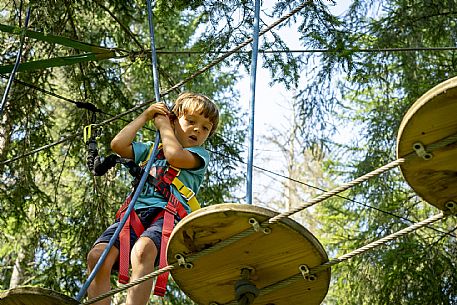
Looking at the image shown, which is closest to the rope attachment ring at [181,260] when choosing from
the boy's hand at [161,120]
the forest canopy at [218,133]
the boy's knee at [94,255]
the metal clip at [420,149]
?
the boy's knee at [94,255]

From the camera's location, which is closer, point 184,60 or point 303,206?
point 303,206

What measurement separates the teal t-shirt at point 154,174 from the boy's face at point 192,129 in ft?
0.18

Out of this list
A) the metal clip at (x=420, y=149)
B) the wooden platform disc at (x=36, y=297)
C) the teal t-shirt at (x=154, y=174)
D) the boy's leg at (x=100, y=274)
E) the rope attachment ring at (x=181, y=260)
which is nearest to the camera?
the metal clip at (x=420, y=149)

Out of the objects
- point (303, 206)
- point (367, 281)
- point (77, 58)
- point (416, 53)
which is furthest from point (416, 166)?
point (416, 53)

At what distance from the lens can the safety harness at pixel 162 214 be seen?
3004mm

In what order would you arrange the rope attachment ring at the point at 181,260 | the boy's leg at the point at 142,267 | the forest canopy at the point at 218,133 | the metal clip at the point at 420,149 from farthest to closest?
the forest canopy at the point at 218,133
the boy's leg at the point at 142,267
the rope attachment ring at the point at 181,260
the metal clip at the point at 420,149

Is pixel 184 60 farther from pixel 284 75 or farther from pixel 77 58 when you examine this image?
pixel 77 58

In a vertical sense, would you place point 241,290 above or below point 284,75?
below

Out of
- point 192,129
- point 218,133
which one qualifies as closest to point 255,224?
point 192,129

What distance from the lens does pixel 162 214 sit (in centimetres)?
314

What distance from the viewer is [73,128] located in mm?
6312

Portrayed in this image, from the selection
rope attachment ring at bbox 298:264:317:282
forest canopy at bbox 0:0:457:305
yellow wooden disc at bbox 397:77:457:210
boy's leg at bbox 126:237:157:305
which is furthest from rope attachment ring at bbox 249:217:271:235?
forest canopy at bbox 0:0:457:305

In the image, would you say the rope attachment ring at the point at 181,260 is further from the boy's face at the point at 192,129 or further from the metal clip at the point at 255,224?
the boy's face at the point at 192,129

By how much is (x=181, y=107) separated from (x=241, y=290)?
95 centimetres
